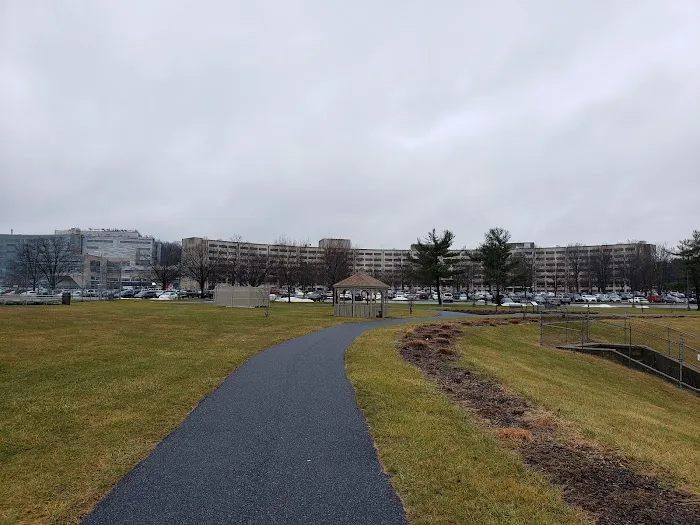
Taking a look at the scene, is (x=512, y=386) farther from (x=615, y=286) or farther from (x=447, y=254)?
(x=615, y=286)

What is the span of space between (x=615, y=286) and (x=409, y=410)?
482ft

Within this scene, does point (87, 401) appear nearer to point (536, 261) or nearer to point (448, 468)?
point (448, 468)

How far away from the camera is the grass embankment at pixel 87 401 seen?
4887 mm

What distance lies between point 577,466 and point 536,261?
160368 millimetres

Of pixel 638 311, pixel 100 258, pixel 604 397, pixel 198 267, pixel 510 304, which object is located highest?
pixel 100 258

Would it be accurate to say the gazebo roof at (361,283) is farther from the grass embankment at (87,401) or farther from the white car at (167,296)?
the white car at (167,296)

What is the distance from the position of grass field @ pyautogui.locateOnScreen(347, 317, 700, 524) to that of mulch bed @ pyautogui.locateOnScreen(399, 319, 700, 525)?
28 centimetres

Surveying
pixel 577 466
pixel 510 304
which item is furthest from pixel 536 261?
pixel 577 466

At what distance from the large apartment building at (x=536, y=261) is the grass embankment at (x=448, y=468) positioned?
79.0m

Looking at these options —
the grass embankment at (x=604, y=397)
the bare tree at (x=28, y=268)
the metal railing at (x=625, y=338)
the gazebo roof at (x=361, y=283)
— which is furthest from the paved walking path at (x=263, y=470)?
the bare tree at (x=28, y=268)

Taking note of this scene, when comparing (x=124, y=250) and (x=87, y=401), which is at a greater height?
(x=124, y=250)

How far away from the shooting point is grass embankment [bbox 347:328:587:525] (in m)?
4.28

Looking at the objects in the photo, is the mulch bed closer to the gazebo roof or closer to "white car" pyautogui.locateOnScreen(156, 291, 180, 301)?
the gazebo roof

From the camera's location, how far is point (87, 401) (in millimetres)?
8609
